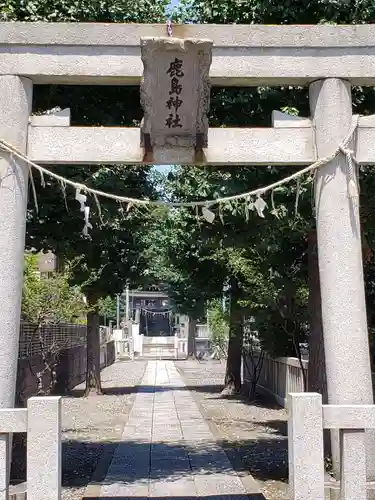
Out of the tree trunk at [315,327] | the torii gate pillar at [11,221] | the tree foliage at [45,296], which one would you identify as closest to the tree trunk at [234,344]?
the tree foliage at [45,296]

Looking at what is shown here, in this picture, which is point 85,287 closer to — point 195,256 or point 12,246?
Answer: point 195,256

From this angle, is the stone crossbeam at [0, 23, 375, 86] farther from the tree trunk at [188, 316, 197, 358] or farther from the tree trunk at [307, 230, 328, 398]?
the tree trunk at [188, 316, 197, 358]

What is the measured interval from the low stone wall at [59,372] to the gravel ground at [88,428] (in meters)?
0.53

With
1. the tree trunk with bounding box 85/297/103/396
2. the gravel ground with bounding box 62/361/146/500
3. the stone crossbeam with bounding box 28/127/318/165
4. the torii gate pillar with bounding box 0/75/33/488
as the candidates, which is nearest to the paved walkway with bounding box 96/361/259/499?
the gravel ground with bounding box 62/361/146/500

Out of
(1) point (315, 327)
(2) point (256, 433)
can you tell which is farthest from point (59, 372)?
(1) point (315, 327)

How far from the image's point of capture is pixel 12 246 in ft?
21.7

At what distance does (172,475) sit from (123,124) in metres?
4.92

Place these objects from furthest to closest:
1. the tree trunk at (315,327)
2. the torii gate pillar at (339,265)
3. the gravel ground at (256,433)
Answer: the gravel ground at (256,433) → the tree trunk at (315,327) → the torii gate pillar at (339,265)

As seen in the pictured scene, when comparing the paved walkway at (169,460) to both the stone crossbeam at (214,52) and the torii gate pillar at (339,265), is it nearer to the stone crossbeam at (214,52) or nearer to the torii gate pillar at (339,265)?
the torii gate pillar at (339,265)

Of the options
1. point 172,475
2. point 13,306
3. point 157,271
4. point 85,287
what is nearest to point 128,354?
point 157,271

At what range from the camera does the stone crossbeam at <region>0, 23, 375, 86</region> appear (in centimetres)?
692

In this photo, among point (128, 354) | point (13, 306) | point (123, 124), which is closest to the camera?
point (13, 306)

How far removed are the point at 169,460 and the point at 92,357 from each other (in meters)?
11.2

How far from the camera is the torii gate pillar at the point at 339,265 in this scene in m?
6.65
